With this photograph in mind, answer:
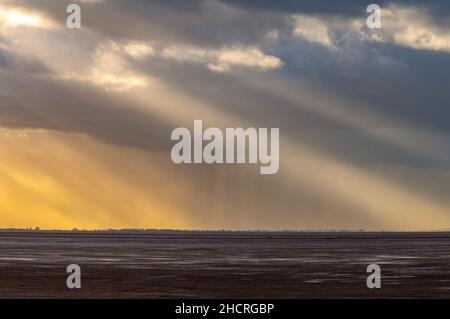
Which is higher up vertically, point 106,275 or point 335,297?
point 106,275

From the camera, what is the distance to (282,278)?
6103 centimetres

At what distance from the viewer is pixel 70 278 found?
5900 cm

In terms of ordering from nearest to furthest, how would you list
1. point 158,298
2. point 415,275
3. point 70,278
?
1. point 158,298
2. point 70,278
3. point 415,275

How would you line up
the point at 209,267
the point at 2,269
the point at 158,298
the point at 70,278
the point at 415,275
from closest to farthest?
the point at 158,298, the point at 70,278, the point at 415,275, the point at 2,269, the point at 209,267

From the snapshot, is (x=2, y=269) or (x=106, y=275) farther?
(x=2, y=269)

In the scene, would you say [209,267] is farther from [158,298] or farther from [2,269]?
[158,298]
